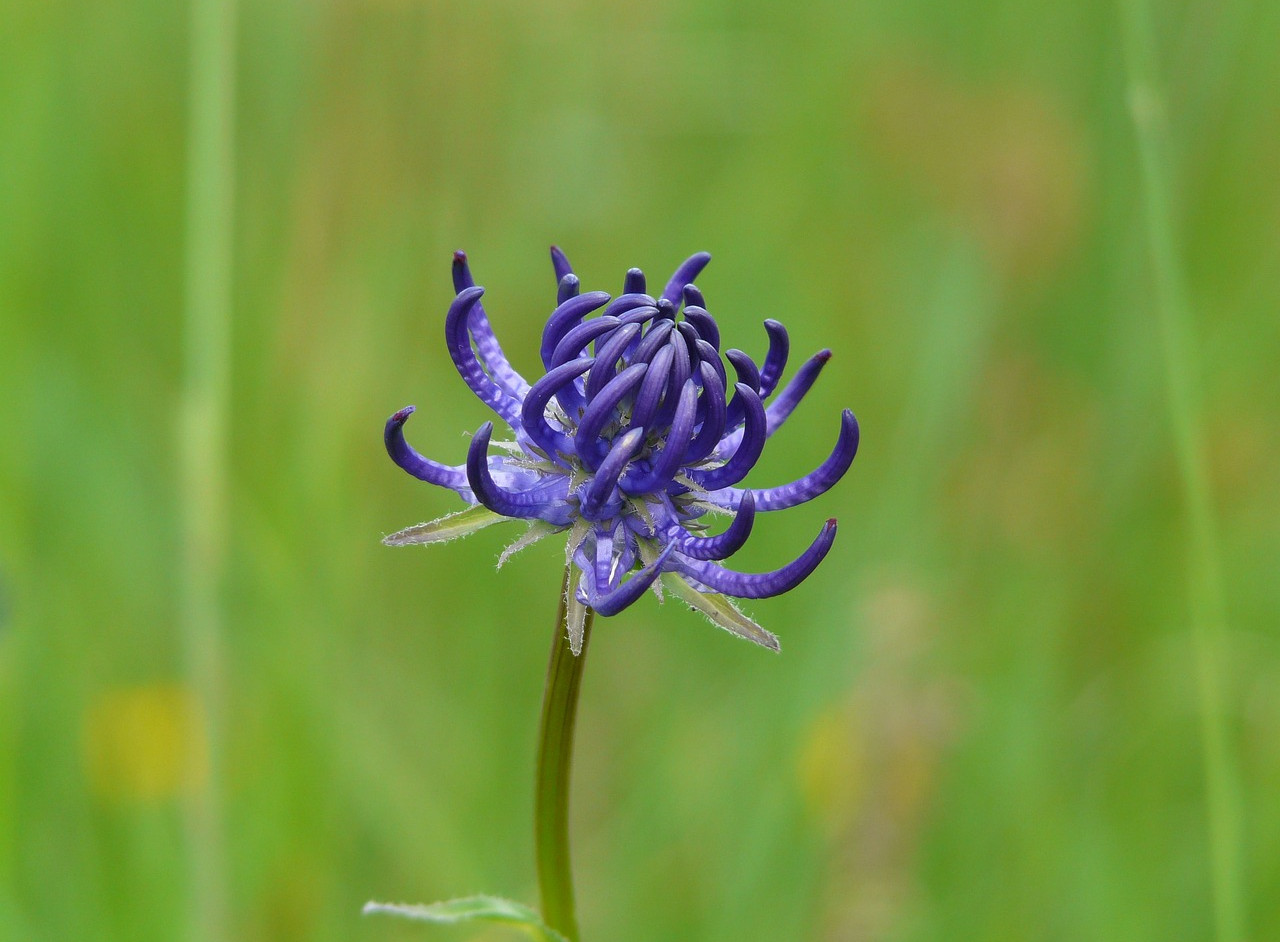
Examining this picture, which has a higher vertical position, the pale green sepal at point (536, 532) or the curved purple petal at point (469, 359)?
the curved purple petal at point (469, 359)

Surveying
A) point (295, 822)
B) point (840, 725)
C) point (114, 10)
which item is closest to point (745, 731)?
point (840, 725)

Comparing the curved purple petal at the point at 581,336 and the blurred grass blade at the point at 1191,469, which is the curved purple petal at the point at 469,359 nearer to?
the curved purple petal at the point at 581,336

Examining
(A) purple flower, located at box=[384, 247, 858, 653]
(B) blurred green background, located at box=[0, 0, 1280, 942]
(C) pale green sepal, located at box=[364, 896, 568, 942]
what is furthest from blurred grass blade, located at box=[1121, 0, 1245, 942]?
(C) pale green sepal, located at box=[364, 896, 568, 942]

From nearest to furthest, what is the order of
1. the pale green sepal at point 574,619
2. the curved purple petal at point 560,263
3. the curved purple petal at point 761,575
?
1. the curved purple petal at point 761,575
2. the pale green sepal at point 574,619
3. the curved purple petal at point 560,263

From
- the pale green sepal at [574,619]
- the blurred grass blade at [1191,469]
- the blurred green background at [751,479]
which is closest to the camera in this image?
the pale green sepal at [574,619]

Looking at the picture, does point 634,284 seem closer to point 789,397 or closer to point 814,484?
point 789,397

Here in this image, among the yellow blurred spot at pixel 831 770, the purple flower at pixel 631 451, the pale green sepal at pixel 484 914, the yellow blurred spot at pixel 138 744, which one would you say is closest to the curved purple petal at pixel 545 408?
the purple flower at pixel 631 451

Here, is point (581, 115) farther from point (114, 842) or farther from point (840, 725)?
point (114, 842)

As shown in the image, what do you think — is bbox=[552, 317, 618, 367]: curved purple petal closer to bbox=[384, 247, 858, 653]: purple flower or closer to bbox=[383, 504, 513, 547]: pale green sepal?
bbox=[384, 247, 858, 653]: purple flower
